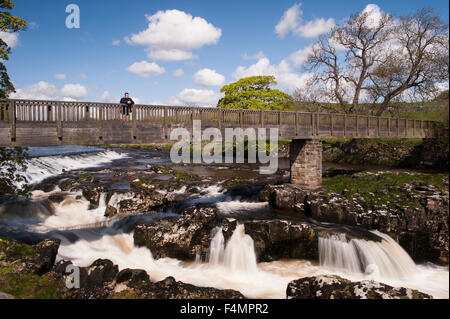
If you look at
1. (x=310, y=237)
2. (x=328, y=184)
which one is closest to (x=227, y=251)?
(x=310, y=237)

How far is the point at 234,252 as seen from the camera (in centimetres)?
1354

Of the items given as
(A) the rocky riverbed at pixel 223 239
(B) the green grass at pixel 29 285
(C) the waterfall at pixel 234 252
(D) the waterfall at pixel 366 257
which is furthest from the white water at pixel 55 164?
(D) the waterfall at pixel 366 257

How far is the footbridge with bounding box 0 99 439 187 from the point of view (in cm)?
1252

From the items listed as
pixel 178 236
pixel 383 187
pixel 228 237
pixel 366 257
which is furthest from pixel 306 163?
pixel 178 236

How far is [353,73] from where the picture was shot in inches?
1448

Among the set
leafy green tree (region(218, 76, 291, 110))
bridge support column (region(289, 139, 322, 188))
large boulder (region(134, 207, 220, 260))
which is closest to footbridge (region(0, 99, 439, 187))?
bridge support column (region(289, 139, 322, 188))

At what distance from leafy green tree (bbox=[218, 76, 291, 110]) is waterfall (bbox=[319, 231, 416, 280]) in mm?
29332

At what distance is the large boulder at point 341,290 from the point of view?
23.9 feet

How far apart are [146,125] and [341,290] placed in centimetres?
1161

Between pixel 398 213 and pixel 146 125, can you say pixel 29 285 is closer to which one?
pixel 146 125

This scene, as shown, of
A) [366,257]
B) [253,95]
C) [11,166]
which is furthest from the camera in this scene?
[253,95]

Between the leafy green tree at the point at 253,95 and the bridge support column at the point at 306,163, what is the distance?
19290mm

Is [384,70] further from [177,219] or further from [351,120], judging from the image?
[177,219]
